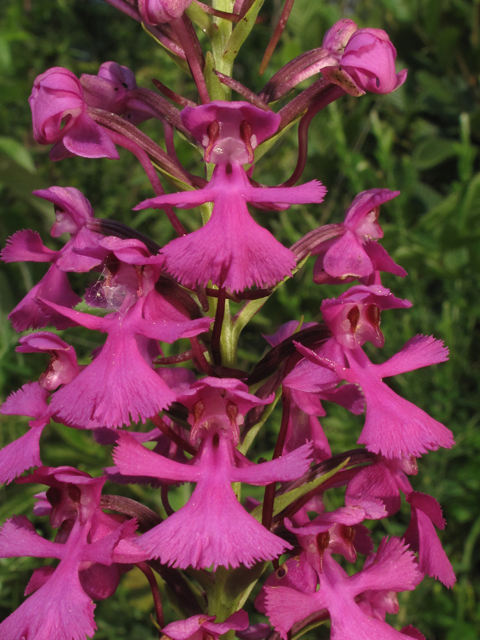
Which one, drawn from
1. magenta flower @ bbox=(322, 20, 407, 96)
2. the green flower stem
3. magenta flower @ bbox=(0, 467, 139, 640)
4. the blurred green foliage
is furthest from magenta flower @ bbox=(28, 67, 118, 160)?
the blurred green foliage

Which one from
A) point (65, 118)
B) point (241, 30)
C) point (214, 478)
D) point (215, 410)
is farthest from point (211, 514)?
point (241, 30)

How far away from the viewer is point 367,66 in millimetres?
821

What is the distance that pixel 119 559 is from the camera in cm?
77

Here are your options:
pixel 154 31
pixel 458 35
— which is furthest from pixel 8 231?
pixel 458 35

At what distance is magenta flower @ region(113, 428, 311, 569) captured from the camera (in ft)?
2.13

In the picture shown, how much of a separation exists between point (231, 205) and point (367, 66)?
264 millimetres

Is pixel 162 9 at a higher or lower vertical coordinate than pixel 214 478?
higher

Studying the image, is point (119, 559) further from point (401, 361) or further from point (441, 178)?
point (441, 178)

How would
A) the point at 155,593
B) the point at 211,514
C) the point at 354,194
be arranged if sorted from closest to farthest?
the point at 211,514
the point at 155,593
the point at 354,194

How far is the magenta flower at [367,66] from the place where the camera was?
0.82 metres

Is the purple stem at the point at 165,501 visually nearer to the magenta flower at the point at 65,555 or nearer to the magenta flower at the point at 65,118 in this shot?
the magenta flower at the point at 65,555

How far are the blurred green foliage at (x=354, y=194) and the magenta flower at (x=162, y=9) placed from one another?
88cm

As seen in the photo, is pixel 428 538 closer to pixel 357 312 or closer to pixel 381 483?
pixel 381 483

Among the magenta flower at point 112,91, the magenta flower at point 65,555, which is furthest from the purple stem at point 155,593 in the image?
the magenta flower at point 112,91
